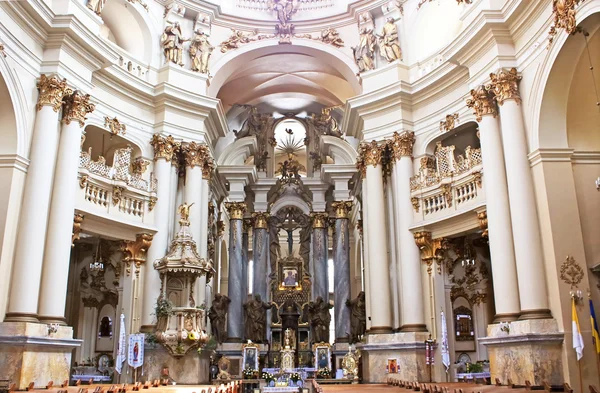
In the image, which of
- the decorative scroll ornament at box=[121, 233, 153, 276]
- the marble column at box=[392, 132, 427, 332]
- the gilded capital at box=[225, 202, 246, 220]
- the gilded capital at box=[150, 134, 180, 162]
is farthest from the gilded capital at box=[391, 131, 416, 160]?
the gilded capital at box=[225, 202, 246, 220]

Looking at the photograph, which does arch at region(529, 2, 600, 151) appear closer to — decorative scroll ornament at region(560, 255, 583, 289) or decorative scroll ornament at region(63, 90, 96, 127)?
decorative scroll ornament at region(560, 255, 583, 289)

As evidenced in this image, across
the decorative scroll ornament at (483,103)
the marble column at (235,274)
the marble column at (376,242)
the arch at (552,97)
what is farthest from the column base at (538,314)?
the marble column at (235,274)

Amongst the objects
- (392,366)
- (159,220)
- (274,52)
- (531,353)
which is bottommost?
(392,366)

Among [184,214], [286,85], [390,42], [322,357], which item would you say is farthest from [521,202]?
[286,85]

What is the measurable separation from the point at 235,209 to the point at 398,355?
11.1 metres

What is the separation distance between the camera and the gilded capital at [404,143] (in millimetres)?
16797

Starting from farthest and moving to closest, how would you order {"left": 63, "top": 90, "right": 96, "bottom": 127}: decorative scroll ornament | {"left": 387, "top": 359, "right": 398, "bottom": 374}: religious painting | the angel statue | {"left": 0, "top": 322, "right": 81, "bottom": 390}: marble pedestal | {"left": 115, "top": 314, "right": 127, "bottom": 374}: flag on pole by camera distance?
the angel statue → {"left": 387, "top": 359, "right": 398, "bottom": 374}: religious painting → {"left": 115, "top": 314, "right": 127, "bottom": 374}: flag on pole → {"left": 63, "top": 90, "right": 96, "bottom": 127}: decorative scroll ornament → {"left": 0, "top": 322, "right": 81, "bottom": 390}: marble pedestal

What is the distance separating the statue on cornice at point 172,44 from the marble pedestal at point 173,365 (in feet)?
27.5

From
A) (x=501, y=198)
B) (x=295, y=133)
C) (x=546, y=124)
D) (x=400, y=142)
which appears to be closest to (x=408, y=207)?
(x=400, y=142)

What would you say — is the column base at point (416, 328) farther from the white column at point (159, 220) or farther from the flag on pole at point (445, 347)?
the white column at point (159, 220)

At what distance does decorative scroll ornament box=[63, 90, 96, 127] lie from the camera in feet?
43.9

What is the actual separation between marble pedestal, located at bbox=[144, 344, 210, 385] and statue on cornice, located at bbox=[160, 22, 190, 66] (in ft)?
27.5

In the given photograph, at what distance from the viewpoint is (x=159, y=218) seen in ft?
53.7

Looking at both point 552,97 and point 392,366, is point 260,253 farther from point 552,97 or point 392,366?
point 552,97
